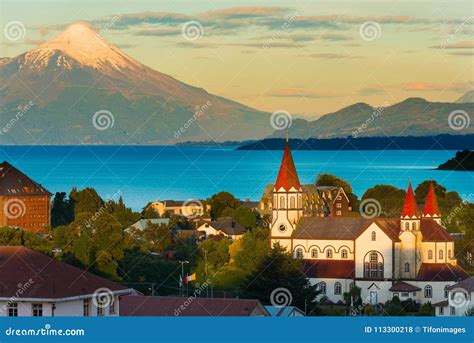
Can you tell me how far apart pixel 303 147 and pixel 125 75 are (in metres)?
35.4

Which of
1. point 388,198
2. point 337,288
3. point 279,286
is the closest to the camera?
point 279,286

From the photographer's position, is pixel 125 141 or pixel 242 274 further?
pixel 125 141

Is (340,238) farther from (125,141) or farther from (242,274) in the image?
(125,141)

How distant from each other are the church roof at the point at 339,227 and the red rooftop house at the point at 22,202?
916cm

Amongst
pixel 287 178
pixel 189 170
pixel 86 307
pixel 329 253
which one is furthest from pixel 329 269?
pixel 189 170

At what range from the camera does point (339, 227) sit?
122ft

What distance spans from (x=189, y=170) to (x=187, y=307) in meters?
57.8

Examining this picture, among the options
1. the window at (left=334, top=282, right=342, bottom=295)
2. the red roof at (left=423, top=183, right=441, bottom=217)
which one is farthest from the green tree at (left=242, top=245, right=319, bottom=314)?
the red roof at (left=423, top=183, right=441, bottom=217)

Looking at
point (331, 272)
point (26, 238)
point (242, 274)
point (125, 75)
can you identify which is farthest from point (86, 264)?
point (125, 75)

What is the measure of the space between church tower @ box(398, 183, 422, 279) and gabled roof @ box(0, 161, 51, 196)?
16.6 meters

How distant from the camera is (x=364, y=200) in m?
51.3

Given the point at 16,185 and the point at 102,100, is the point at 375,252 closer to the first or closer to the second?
the point at 16,185

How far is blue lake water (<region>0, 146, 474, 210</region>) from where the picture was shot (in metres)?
62.0

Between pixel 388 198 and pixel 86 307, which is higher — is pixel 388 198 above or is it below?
above
